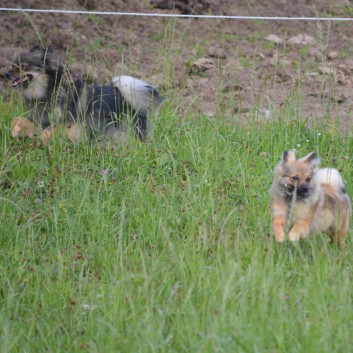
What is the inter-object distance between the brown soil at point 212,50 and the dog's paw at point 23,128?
3.50ft

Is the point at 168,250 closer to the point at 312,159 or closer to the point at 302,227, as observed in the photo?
the point at 302,227

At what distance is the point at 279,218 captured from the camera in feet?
20.1

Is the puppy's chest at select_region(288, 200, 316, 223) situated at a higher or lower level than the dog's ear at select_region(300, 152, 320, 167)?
lower

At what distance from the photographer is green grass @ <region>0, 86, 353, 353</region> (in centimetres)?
479

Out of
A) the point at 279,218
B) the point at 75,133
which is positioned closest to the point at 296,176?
the point at 279,218

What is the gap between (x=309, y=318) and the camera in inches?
193

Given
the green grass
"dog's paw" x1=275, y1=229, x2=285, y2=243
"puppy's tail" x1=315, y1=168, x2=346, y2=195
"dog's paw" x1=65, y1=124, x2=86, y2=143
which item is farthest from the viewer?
"dog's paw" x1=65, y1=124, x2=86, y2=143

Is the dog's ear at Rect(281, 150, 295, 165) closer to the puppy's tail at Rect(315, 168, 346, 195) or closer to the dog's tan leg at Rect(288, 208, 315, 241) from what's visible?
the puppy's tail at Rect(315, 168, 346, 195)

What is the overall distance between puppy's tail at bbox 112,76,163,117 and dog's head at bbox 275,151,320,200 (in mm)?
2289

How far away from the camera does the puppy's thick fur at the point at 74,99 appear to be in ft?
26.6

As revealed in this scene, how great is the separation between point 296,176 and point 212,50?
163 inches

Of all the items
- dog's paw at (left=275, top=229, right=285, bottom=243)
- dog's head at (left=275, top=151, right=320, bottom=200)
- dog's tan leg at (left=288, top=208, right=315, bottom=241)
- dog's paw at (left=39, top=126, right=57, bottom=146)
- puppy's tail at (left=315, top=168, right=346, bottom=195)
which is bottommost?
dog's paw at (left=39, top=126, right=57, bottom=146)

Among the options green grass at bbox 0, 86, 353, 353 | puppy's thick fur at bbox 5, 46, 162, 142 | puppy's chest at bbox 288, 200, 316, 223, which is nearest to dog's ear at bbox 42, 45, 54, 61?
puppy's thick fur at bbox 5, 46, 162, 142

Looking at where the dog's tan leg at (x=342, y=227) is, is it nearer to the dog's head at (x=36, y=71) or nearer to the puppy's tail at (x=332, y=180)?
the puppy's tail at (x=332, y=180)
